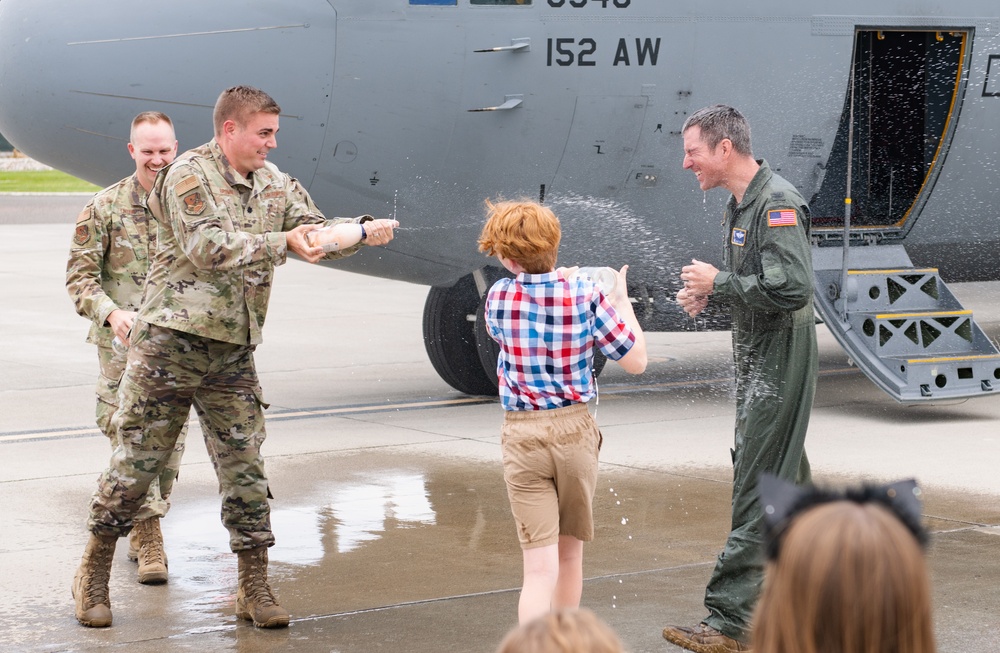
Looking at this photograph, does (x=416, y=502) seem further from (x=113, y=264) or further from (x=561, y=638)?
(x=561, y=638)

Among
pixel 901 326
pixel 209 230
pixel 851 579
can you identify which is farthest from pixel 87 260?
pixel 901 326

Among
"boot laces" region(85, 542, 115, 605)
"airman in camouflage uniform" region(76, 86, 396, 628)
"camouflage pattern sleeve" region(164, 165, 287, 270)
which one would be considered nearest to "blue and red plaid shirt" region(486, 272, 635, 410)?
"airman in camouflage uniform" region(76, 86, 396, 628)

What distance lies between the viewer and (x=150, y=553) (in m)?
5.79

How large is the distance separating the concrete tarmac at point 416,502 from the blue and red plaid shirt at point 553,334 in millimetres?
1038

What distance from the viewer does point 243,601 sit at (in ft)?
17.0

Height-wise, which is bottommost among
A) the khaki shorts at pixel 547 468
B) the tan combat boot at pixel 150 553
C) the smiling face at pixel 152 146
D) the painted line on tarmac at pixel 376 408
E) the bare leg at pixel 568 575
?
the painted line on tarmac at pixel 376 408

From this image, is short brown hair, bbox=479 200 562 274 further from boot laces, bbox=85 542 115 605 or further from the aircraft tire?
the aircraft tire

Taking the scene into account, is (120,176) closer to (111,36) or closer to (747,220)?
(111,36)

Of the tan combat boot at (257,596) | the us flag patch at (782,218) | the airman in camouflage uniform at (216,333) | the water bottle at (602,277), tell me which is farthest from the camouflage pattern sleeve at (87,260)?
the us flag patch at (782,218)

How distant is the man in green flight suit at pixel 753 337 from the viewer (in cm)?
471

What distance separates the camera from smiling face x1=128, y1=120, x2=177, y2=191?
5.87m

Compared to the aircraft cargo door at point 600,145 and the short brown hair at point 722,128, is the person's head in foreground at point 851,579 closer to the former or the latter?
the short brown hair at point 722,128

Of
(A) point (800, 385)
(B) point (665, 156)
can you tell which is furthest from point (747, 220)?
(B) point (665, 156)

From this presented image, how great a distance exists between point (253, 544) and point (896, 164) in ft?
21.6
